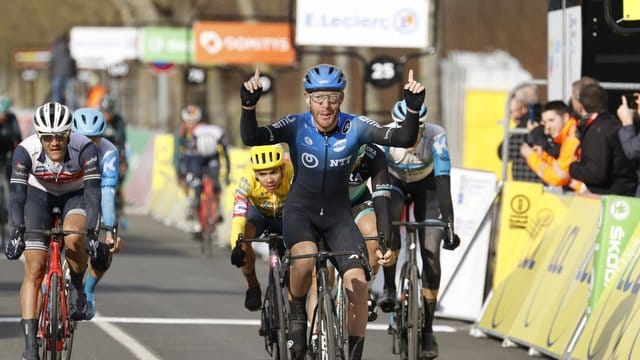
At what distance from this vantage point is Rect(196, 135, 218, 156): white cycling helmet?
23.6 metres

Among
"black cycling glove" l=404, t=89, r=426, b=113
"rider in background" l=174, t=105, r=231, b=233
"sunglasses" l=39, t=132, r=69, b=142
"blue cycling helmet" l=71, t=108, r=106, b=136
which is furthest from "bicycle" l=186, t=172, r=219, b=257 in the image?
"black cycling glove" l=404, t=89, r=426, b=113

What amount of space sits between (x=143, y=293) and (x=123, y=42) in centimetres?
2617

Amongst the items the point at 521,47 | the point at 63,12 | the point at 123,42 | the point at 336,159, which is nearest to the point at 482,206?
the point at 336,159

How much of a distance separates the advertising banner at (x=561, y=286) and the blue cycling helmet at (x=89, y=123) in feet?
11.7

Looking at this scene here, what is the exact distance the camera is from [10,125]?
70.5 ft

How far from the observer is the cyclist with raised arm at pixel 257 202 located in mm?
11617

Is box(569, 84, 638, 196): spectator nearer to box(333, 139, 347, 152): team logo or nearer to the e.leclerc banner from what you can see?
the e.leclerc banner

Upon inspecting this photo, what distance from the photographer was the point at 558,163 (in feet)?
47.1

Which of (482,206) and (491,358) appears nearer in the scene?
(491,358)

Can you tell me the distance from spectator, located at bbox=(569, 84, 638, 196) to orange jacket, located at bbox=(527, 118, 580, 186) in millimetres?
329

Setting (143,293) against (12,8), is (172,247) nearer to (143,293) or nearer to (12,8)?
(143,293)

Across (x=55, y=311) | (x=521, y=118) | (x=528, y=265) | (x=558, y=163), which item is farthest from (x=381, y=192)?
(x=521, y=118)

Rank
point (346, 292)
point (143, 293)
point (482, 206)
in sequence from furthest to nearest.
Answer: point (143, 293) < point (482, 206) < point (346, 292)

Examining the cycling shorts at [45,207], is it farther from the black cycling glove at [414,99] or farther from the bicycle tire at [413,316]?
the black cycling glove at [414,99]
